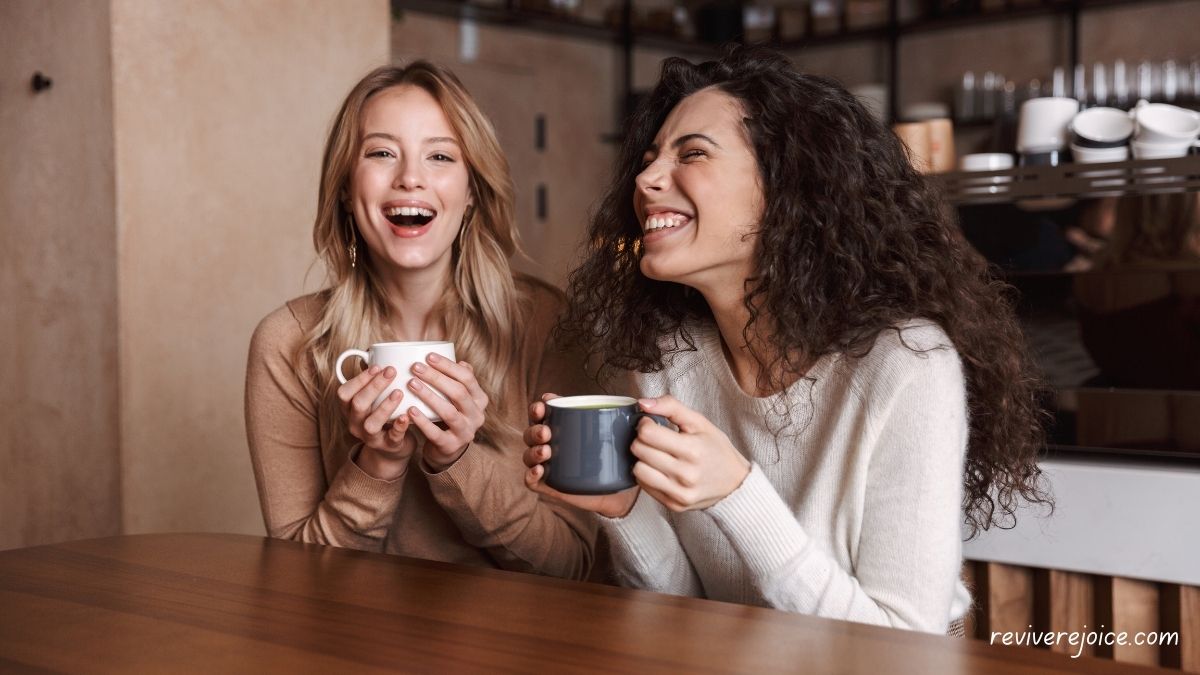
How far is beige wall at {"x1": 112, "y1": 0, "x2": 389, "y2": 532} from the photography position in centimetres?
239

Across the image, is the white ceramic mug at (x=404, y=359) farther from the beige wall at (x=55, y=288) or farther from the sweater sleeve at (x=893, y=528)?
the beige wall at (x=55, y=288)

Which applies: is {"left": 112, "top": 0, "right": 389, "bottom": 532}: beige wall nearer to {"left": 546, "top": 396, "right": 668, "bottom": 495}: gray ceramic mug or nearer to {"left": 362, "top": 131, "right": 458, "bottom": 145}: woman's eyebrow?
{"left": 362, "top": 131, "right": 458, "bottom": 145}: woman's eyebrow

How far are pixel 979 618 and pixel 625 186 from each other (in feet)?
2.88

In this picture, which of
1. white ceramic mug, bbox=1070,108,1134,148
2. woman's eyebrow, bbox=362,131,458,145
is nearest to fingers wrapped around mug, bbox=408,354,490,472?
woman's eyebrow, bbox=362,131,458,145

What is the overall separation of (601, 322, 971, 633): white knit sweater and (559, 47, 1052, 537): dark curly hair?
50 millimetres

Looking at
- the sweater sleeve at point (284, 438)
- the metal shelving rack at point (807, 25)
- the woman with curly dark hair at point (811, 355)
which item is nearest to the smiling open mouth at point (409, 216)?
the sweater sleeve at point (284, 438)

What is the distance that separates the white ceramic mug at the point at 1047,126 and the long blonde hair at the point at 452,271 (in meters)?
0.85

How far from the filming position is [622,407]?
1031mm

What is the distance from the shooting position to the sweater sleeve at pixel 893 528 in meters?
1.12

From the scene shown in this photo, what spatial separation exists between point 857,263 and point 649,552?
439mm

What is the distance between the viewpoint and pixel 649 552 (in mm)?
1391

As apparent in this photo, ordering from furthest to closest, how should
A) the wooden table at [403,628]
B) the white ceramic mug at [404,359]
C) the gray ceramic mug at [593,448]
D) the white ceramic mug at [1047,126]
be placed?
the white ceramic mug at [1047,126] → the white ceramic mug at [404,359] → the gray ceramic mug at [593,448] → the wooden table at [403,628]

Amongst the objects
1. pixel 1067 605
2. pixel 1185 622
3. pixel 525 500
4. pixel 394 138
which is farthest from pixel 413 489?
pixel 1185 622

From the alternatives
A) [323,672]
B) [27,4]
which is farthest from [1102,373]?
[27,4]
